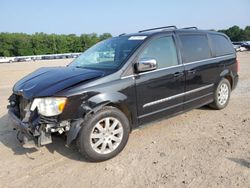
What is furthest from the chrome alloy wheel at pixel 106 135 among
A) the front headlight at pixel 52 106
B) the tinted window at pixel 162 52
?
the tinted window at pixel 162 52

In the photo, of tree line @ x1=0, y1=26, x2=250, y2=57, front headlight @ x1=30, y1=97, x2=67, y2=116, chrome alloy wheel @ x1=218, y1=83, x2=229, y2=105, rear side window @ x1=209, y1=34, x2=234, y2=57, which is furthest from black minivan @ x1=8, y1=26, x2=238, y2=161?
tree line @ x1=0, y1=26, x2=250, y2=57

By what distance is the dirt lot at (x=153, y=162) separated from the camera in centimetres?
317

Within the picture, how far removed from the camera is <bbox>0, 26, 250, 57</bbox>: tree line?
8281cm

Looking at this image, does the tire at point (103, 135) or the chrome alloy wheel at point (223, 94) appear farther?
the chrome alloy wheel at point (223, 94)

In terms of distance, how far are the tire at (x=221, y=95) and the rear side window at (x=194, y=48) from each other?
32.2 inches

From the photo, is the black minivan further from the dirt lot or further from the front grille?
the dirt lot

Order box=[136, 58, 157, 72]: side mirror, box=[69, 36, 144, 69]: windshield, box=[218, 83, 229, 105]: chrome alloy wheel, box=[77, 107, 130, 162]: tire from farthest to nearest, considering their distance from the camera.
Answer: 1. box=[218, 83, 229, 105]: chrome alloy wheel
2. box=[69, 36, 144, 69]: windshield
3. box=[136, 58, 157, 72]: side mirror
4. box=[77, 107, 130, 162]: tire

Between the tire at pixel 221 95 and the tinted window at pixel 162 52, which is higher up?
the tinted window at pixel 162 52

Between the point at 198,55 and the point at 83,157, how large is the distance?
117 inches

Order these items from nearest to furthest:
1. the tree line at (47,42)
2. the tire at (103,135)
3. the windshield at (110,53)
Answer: the tire at (103,135) < the windshield at (110,53) < the tree line at (47,42)

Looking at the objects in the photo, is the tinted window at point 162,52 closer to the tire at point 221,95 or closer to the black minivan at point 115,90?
the black minivan at point 115,90

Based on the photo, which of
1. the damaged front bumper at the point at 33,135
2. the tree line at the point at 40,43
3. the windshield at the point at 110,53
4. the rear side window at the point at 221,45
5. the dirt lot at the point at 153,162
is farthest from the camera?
the tree line at the point at 40,43

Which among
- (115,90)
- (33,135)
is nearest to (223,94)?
(115,90)

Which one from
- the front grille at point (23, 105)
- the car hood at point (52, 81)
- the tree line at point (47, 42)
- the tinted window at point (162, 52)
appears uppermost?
the tree line at point (47, 42)
